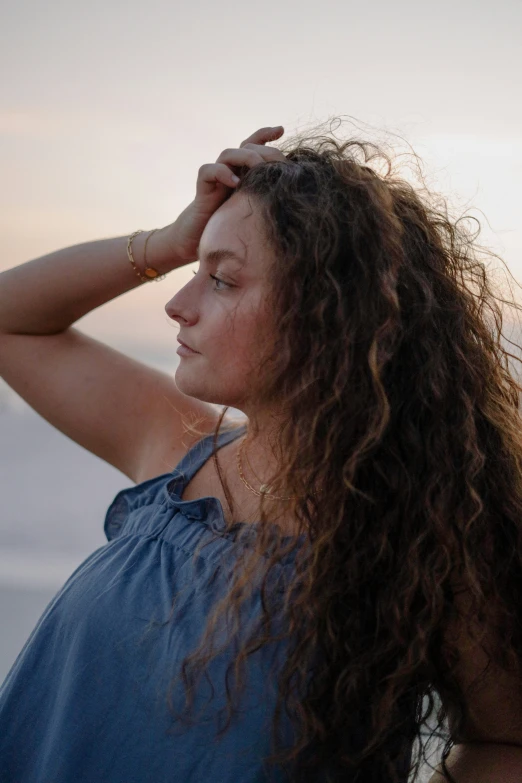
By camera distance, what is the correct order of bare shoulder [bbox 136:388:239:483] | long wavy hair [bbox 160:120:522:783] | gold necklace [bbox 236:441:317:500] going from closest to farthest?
1. long wavy hair [bbox 160:120:522:783]
2. gold necklace [bbox 236:441:317:500]
3. bare shoulder [bbox 136:388:239:483]

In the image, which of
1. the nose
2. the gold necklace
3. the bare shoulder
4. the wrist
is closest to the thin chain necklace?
the gold necklace

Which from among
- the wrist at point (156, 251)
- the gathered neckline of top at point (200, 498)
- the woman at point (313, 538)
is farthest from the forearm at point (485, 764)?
the wrist at point (156, 251)

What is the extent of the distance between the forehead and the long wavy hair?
21 mm

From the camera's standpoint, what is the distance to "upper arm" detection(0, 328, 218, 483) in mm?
1485

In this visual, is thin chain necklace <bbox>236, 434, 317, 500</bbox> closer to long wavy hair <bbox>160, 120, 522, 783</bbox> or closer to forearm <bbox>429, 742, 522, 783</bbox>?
long wavy hair <bbox>160, 120, 522, 783</bbox>

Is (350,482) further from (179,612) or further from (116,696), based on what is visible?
(116,696)

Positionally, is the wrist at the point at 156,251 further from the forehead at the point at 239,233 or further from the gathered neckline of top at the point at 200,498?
the gathered neckline of top at the point at 200,498

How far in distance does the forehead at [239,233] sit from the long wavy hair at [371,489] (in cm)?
2

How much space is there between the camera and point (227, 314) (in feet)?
3.87

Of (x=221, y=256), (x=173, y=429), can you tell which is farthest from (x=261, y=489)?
(x=221, y=256)

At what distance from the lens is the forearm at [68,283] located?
1.49 metres

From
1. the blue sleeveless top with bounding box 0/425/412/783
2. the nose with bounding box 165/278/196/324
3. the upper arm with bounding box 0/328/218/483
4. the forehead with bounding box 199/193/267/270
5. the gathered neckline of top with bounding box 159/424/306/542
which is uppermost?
the forehead with bounding box 199/193/267/270

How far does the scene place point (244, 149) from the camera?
4.20ft

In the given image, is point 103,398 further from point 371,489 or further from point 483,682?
point 483,682
